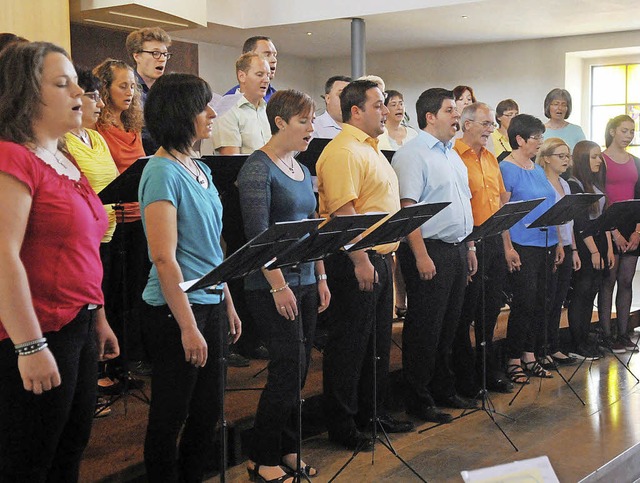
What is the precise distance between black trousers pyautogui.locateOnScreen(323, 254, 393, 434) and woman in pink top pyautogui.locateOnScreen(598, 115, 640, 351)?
293cm

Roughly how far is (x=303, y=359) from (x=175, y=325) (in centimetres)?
84

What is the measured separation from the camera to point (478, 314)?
491cm

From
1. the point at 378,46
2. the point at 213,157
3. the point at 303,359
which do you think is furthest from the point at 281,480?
the point at 378,46

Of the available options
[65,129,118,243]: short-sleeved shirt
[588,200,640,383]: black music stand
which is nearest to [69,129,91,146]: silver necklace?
[65,129,118,243]: short-sleeved shirt

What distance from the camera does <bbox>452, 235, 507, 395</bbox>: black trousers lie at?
15.7 feet

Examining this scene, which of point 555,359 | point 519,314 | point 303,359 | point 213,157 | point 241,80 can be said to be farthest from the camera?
point 555,359

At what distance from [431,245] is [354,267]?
66 centimetres

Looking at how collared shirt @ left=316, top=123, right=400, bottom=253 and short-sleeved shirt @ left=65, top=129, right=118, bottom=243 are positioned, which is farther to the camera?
collared shirt @ left=316, top=123, right=400, bottom=253

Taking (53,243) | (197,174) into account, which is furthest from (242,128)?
(53,243)

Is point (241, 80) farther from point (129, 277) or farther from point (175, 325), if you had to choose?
point (175, 325)

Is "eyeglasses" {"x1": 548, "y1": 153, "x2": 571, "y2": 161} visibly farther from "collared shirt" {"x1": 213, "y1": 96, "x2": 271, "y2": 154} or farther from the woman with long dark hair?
"collared shirt" {"x1": 213, "y1": 96, "x2": 271, "y2": 154}

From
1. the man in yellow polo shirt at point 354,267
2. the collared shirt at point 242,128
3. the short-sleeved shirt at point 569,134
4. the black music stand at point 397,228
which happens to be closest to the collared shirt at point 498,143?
the short-sleeved shirt at point 569,134

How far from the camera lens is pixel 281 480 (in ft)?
10.9

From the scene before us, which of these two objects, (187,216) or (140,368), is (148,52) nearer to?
(140,368)
